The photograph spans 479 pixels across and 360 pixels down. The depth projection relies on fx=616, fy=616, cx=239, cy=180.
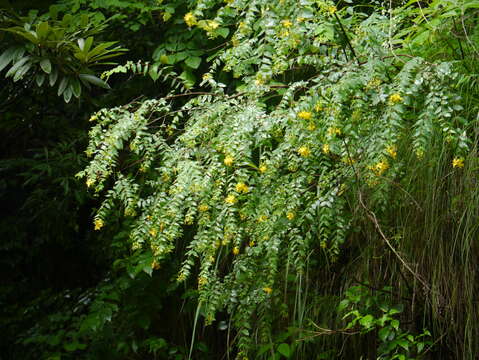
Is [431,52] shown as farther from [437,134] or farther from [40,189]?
[40,189]

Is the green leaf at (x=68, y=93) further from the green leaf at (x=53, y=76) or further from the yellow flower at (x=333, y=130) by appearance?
the yellow flower at (x=333, y=130)

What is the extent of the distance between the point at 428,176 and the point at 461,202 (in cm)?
13

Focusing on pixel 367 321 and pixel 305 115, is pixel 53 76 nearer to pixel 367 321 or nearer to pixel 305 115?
pixel 305 115

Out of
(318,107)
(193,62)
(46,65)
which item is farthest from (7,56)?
(318,107)

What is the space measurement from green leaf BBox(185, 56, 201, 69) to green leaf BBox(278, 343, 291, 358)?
1318mm

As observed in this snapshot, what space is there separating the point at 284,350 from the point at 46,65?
139cm

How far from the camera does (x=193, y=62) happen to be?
279 cm

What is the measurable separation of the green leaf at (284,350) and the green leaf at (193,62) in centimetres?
132

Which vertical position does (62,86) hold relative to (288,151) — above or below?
above

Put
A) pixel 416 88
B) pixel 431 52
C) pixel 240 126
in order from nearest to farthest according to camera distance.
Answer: pixel 416 88 < pixel 240 126 < pixel 431 52

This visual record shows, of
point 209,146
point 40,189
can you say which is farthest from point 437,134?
point 40,189

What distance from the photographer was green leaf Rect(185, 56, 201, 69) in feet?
9.11

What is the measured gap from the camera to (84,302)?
2.97 metres

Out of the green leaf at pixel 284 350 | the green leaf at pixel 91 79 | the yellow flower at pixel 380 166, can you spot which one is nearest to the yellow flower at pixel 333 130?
the yellow flower at pixel 380 166
